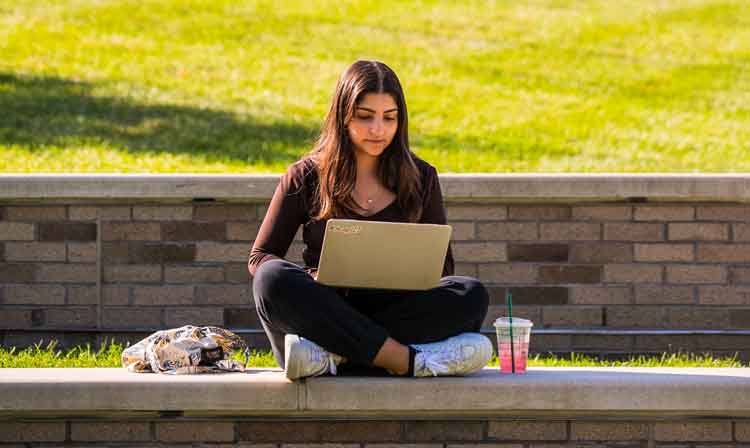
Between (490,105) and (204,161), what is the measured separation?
381 cm

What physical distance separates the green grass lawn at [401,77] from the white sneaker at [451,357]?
15.6ft

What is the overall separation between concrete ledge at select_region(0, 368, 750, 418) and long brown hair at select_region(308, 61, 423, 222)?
76 cm

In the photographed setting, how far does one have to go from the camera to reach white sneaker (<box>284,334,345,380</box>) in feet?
13.5

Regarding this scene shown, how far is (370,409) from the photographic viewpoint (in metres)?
4.13

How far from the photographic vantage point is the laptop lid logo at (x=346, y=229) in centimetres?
421

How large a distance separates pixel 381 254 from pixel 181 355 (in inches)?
30.8

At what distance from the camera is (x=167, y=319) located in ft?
22.7

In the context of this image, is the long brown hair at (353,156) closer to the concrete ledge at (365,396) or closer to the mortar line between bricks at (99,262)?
the concrete ledge at (365,396)

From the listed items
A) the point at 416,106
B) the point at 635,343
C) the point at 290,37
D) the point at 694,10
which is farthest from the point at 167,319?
the point at 694,10

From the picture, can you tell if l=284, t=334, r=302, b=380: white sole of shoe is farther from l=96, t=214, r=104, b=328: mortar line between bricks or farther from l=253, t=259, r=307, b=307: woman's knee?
l=96, t=214, r=104, b=328: mortar line between bricks

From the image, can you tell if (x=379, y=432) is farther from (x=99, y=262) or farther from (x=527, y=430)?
(x=99, y=262)

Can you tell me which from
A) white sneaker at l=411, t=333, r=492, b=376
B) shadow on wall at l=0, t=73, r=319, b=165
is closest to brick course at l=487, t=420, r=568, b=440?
white sneaker at l=411, t=333, r=492, b=376

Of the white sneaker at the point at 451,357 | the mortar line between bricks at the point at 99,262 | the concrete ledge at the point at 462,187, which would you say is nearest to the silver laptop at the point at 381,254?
the white sneaker at the point at 451,357

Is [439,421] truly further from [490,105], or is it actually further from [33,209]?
Result: [490,105]
